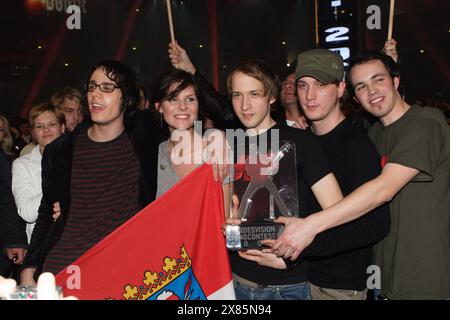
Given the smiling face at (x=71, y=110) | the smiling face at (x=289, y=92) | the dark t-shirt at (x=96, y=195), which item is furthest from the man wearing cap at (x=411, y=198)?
the smiling face at (x=71, y=110)

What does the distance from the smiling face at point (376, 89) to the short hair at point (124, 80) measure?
1172 mm

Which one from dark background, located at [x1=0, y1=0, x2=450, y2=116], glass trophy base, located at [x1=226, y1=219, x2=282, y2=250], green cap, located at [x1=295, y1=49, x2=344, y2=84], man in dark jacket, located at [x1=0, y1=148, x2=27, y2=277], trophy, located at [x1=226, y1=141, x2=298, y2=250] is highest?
dark background, located at [x1=0, y1=0, x2=450, y2=116]

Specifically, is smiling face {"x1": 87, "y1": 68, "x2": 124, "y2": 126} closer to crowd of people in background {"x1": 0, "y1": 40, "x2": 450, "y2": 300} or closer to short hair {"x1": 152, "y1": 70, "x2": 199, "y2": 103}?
crowd of people in background {"x1": 0, "y1": 40, "x2": 450, "y2": 300}

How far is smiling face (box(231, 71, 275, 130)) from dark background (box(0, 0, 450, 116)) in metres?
10.1

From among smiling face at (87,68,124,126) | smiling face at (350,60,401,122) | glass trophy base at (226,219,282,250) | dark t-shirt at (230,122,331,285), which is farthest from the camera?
smiling face at (87,68,124,126)

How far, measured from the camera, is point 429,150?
2.33m

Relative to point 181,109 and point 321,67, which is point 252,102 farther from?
point 181,109

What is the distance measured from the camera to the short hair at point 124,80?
274 centimetres

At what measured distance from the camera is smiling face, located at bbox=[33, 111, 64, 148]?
3699 millimetres

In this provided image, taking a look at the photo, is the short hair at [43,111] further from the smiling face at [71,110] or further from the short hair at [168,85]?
the short hair at [168,85]

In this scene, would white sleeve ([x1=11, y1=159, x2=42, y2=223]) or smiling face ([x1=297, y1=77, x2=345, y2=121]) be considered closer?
smiling face ([x1=297, y1=77, x2=345, y2=121])

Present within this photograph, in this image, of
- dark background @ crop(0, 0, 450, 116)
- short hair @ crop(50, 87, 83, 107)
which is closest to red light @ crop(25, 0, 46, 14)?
dark background @ crop(0, 0, 450, 116)

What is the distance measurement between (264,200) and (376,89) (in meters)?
0.90
